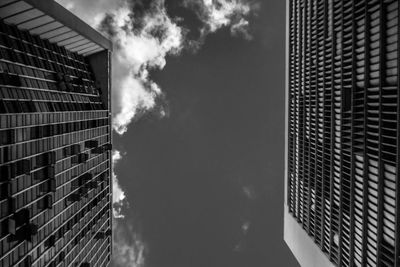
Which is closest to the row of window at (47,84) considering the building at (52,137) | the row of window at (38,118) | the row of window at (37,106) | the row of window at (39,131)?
the building at (52,137)

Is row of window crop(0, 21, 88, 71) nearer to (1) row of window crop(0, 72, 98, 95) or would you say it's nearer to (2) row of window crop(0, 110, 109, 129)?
(1) row of window crop(0, 72, 98, 95)

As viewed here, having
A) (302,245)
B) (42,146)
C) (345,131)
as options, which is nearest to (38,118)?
(42,146)

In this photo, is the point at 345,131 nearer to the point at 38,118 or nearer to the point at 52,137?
the point at 52,137

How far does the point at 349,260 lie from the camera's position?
159 ft

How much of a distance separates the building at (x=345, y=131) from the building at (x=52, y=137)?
3901cm

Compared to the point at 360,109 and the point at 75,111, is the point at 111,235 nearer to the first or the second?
the point at 75,111

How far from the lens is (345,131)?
49188 mm

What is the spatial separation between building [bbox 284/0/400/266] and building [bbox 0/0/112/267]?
128 ft

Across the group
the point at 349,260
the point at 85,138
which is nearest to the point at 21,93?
the point at 85,138

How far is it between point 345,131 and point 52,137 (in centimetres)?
4050

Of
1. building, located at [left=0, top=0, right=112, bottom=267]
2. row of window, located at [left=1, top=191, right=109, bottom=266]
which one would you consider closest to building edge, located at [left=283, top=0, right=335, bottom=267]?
building, located at [left=0, top=0, right=112, bottom=267]

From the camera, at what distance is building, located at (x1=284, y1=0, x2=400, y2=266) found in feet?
127

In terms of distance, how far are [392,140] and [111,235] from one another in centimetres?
5510

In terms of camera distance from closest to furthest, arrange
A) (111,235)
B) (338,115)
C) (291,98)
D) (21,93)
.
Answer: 1. (21,93)
2. (338,115)
3. (111,235)
4. (291,98)
